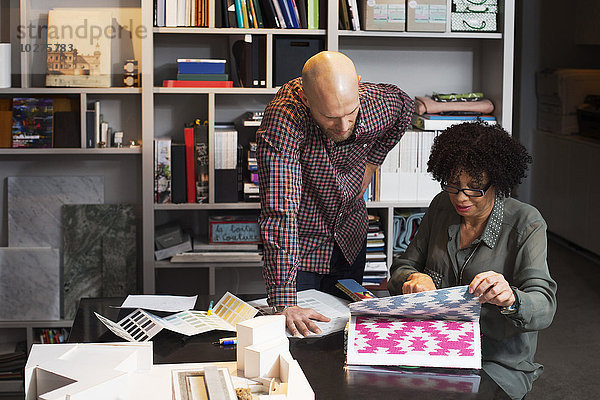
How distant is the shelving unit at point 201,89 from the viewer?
3576 millimetres

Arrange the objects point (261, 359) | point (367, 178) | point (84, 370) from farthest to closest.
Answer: point (367, 178) → point (261, 359) → point (84, 370)

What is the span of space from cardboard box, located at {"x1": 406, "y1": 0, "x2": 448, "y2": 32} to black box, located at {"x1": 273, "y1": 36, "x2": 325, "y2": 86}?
448 millimetres

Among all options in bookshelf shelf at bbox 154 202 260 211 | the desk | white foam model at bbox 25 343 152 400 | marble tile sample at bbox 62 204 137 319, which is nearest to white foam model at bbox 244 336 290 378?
the desk

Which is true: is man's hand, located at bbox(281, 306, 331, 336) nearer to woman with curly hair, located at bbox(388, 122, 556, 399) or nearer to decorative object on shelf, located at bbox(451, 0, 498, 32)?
woman with curly hair, located at bbox(388, 122, 556, 399)

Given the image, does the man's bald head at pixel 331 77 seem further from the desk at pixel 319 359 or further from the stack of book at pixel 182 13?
the stack of book at pixel 182 13

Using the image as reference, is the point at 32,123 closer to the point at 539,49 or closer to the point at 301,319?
the point at 301,319

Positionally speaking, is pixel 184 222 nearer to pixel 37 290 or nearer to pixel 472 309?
pixel 37 290

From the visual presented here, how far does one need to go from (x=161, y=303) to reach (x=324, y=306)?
0.48 metres

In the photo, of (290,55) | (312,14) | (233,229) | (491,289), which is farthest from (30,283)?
(491,289)

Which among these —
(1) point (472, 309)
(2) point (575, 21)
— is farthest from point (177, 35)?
(2) point (575, 21)

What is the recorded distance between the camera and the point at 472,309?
5.82 feet

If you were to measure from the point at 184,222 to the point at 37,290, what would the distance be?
0.81 meters

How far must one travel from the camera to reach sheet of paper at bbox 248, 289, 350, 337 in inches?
80.2

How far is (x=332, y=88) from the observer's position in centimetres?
208
